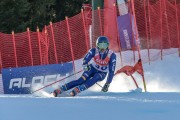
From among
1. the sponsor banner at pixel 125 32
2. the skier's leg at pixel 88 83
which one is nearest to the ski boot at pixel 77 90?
the skier's leg at pixel 88 83

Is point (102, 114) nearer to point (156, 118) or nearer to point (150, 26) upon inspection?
point (156, 118)

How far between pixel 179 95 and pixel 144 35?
7028 mm

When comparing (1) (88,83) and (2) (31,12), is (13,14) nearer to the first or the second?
(2) (31,12)

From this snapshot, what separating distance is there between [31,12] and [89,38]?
24.0 ft

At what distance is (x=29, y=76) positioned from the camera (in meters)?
13.2

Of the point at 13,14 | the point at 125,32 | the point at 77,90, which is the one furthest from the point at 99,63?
the point at 13,14

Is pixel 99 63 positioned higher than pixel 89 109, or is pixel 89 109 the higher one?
pixel 99 63

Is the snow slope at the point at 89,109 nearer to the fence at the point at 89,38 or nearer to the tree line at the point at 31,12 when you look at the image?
the fence at the point at 89,38

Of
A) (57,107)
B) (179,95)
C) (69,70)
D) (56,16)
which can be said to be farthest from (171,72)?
(56,16)

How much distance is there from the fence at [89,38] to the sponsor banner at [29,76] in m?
2.07

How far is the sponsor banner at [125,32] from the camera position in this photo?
51.9 ft

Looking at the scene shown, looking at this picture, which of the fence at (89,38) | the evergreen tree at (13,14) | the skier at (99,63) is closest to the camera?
the skier at (99,63)

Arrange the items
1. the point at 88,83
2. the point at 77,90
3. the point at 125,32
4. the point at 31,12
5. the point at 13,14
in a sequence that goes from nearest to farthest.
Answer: the point at 77,90 < the point at 88,83 < the point at 125,32 < the point at 13,14 < the point at 31,12

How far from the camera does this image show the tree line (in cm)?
2067
